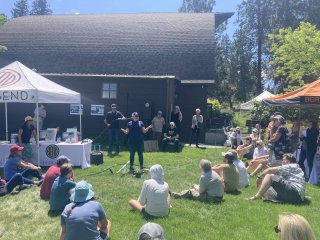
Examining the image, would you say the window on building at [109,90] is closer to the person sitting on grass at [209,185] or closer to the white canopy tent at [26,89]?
the white canopy tent at [26,89]

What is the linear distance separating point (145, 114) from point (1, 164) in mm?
9268

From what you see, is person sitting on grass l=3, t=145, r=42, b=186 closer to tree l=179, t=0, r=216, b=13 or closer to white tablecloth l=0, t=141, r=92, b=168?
white tablecloth l=0, t=141, r=92, b=168

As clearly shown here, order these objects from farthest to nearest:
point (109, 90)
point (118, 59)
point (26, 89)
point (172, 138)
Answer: point (118, 59) → point (109, 90) → point (172, 138) → point (26, 89)

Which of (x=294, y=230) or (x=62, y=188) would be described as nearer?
(x=294, y=230)

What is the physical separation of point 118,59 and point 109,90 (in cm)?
321

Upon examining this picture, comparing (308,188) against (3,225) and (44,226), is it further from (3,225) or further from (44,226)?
(3,225)

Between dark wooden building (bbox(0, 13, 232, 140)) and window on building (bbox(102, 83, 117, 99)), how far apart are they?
51mm

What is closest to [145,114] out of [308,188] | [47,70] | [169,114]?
[169,114]

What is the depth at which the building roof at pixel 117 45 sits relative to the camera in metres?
23.1

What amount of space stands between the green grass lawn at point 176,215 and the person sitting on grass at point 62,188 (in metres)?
0.29

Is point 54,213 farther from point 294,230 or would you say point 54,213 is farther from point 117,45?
point 117,45

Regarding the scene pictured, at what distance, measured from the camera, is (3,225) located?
7.57m

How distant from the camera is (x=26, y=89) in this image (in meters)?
11.9

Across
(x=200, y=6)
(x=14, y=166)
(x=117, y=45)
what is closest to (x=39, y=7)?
(x=200, y=6)
